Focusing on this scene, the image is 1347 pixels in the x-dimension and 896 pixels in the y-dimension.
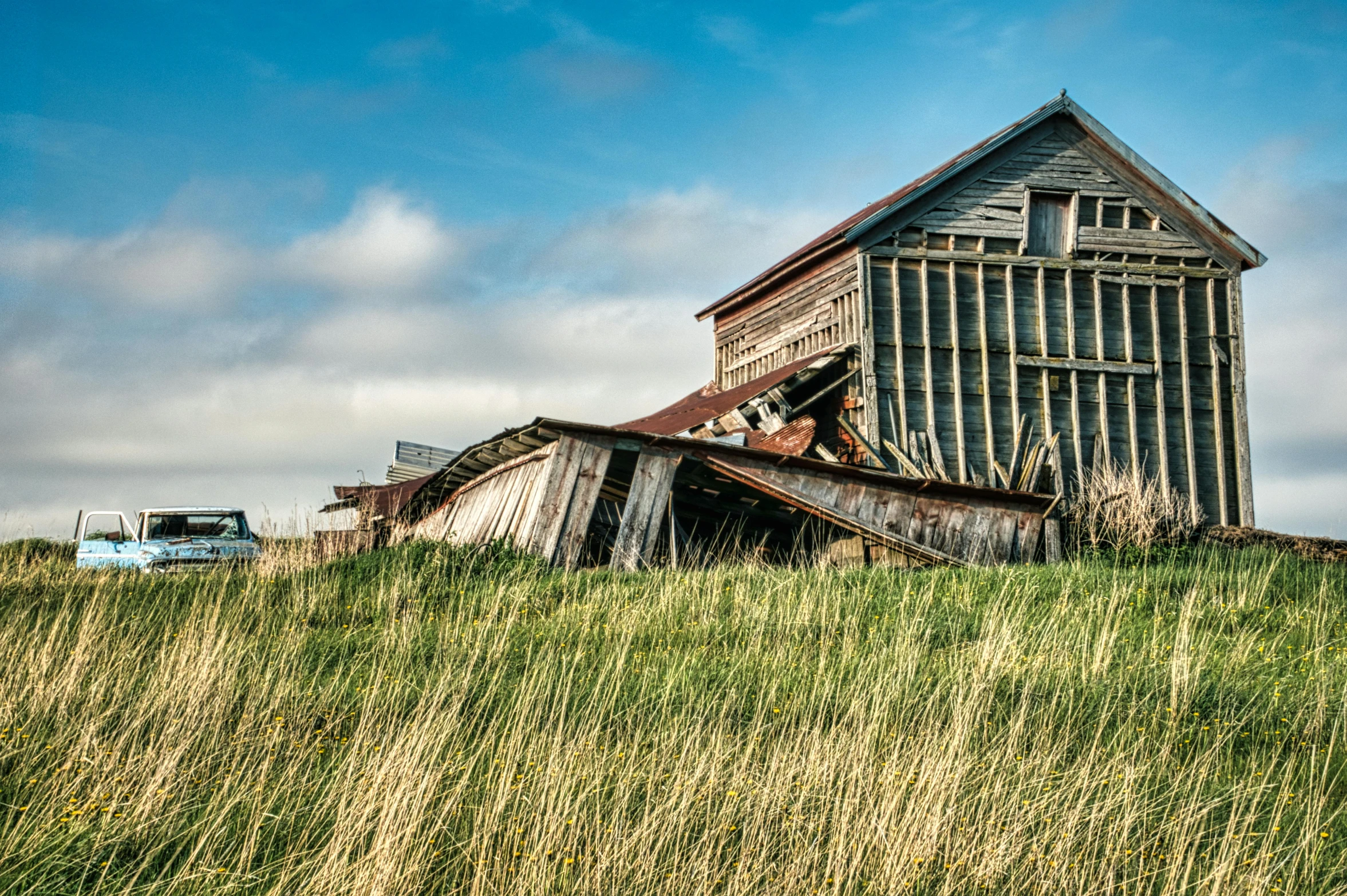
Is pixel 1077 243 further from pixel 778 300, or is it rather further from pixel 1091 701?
pixel 1091 701

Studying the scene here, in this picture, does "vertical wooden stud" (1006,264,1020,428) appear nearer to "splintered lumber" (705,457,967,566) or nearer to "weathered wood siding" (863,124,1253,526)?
"weathered wood siding" (863,124,1253,526)

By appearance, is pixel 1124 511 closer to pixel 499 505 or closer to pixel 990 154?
pixel 990 154

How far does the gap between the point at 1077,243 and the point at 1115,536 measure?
6029 mm

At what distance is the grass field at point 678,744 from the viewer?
14.5ft

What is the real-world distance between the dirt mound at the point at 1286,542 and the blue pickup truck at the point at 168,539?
51.5 feet

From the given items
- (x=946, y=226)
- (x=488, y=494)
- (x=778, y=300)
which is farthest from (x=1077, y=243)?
(x=488, y=494)

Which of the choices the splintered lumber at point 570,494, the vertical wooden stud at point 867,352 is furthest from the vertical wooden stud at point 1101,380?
the splintered lumber at point 570,494

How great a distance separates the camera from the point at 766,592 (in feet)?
31.4

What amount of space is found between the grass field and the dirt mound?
6421 millimetres

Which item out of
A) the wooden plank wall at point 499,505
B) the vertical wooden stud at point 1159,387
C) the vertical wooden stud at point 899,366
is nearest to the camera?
the wooden plank wall at point 499,505

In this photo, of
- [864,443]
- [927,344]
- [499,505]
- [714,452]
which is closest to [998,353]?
[927,344]

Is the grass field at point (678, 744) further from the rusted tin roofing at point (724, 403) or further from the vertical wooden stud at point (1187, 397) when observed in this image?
the vertical wooden stud at point (1187, 397)

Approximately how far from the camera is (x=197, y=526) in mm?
17234

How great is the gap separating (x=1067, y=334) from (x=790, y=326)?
5.18 m
